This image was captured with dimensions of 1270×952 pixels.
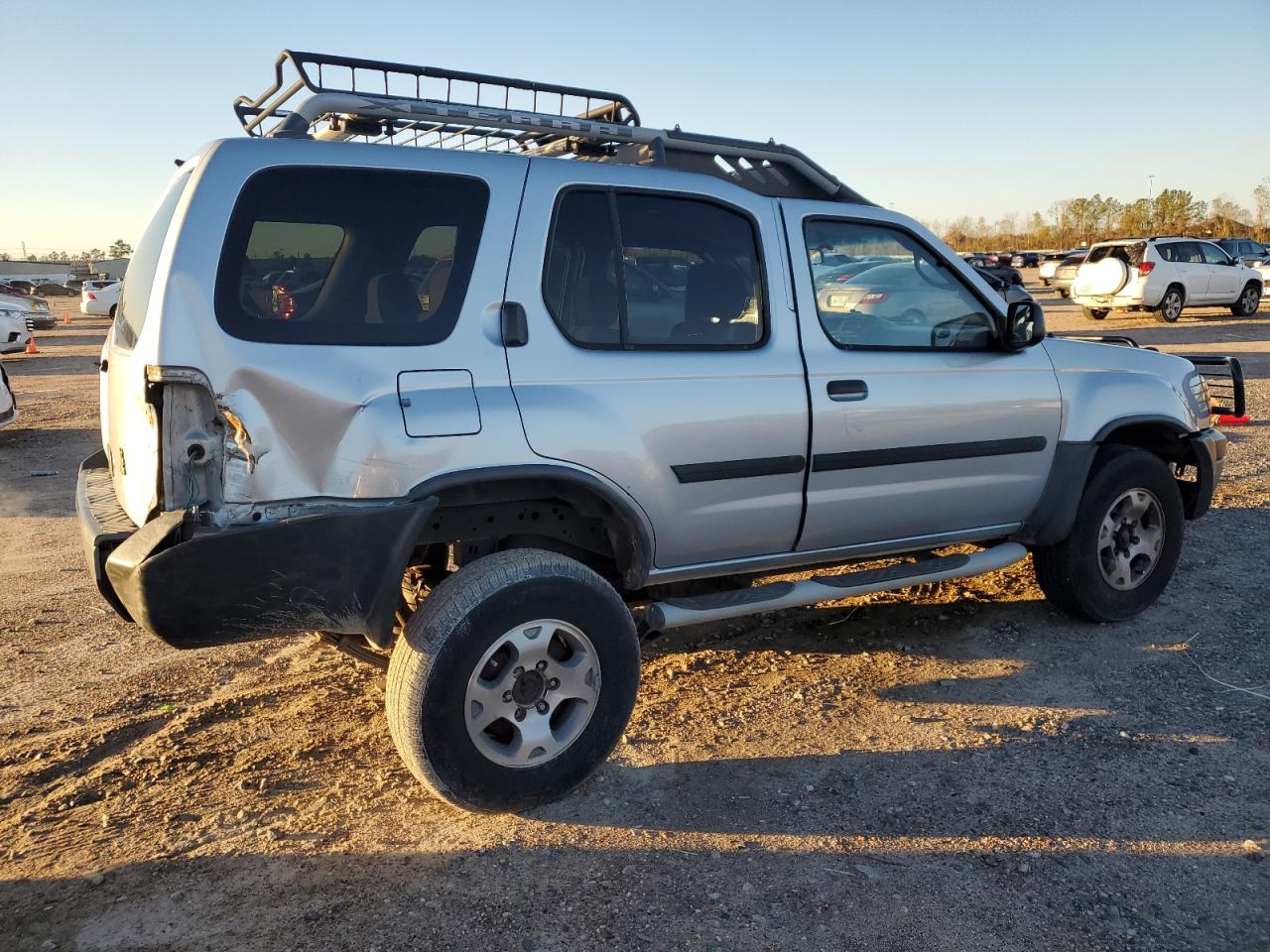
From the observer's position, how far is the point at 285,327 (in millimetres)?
2992

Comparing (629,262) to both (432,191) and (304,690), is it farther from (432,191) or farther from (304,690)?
(304,690)

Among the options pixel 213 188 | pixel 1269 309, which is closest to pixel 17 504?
pixel 213 188

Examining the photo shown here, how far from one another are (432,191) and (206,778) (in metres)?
2.18

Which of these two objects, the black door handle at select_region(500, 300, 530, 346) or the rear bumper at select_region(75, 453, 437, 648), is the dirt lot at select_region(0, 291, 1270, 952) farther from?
the black door handle at select_region(500, 300, 530, 346)

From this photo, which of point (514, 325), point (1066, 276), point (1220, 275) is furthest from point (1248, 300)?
point (514, 325)

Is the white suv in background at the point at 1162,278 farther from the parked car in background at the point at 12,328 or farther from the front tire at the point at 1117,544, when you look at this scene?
the parked car in background at the point at 12,328

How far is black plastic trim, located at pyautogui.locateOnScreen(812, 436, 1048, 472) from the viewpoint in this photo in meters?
3.97

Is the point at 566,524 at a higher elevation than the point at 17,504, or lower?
higher

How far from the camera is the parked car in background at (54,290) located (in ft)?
157

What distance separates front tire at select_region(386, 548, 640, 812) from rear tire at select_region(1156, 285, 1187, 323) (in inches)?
873

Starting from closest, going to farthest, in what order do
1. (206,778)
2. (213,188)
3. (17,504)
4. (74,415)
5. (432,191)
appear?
(213,188) < (432,191) < (206,778) < (17,504) < (74,415)

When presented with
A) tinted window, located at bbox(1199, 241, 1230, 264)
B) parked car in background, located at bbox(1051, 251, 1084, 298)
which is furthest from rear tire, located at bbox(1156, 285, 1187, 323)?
parked car in background, located at bbox(1051, 251, 1084, 298)

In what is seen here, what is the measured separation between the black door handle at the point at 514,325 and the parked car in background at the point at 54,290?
169 ft

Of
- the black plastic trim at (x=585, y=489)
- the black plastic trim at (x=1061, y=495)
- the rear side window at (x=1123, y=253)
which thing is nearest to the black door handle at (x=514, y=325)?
the black plastic trim at (x=585, y=489)
